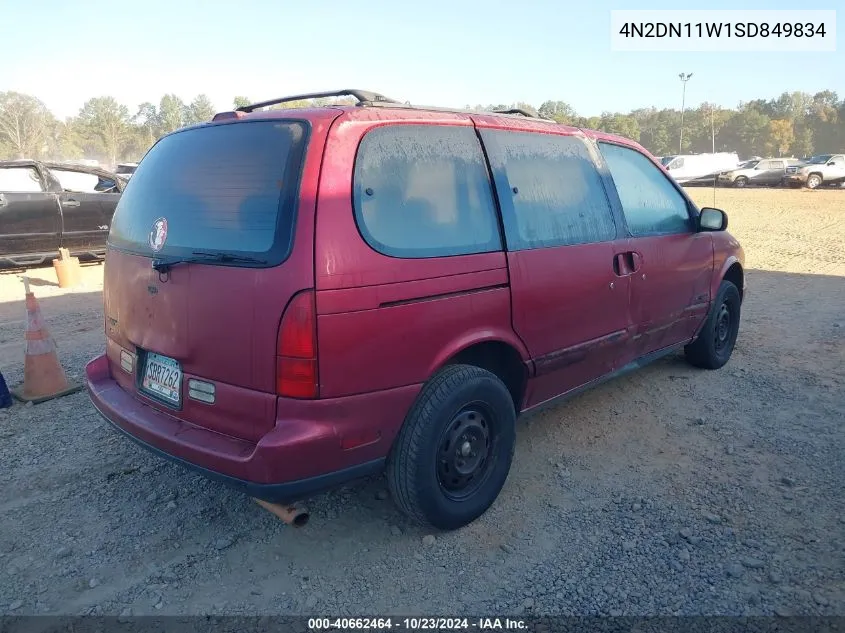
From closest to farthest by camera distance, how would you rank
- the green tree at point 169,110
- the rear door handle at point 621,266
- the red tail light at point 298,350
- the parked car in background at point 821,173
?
1. the red tail light at point 298,350
2. the rear door handle at point 621,266
3. the parked car in background at point 821,173
4. the green tree at point 169,110

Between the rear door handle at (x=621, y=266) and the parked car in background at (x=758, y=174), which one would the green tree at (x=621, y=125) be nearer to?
the parked car in background at (x=758, y=174)

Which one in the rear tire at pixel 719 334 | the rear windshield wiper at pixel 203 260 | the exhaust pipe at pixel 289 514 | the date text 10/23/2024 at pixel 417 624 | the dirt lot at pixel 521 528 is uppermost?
the rear windshield wiper at pixel 203 260

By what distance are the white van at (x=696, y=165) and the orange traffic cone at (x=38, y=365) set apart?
32.5 m

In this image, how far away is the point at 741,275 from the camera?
199 inches

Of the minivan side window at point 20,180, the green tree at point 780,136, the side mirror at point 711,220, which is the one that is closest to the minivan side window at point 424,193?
the side mirror at point 711,220

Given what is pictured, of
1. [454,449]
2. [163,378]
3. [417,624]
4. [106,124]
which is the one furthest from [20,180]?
[106,124]

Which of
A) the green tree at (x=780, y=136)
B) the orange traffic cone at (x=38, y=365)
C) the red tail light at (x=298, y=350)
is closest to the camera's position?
the red tail light at (x=298, y=350)

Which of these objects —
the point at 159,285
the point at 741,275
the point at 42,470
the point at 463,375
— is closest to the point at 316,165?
the point at 159,285

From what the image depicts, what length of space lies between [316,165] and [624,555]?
82.0 inches

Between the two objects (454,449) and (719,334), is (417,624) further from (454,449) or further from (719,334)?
(719,334)

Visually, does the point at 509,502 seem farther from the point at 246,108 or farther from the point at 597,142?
the point at 246,108

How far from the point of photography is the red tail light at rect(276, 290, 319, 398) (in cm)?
217

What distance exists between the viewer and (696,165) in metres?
33.5

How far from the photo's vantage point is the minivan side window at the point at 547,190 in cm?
293
